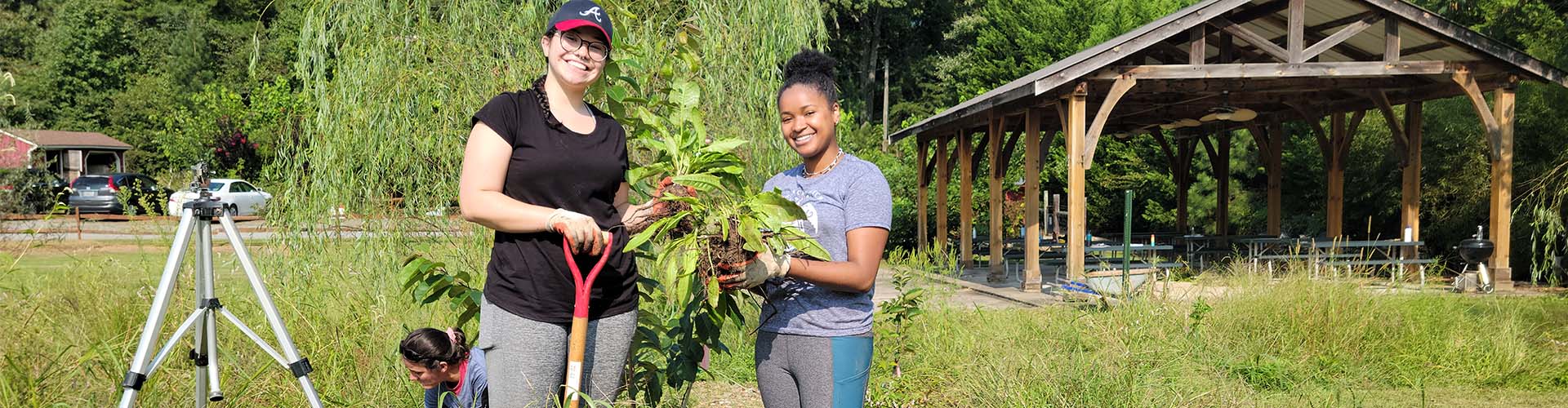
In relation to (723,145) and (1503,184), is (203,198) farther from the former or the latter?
(1503,184)

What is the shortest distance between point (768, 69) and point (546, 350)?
214 inches

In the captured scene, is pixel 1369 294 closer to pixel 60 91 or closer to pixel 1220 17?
pixel 1220 17

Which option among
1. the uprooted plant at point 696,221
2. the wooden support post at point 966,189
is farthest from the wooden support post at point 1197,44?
the uprooted plant at point 696,221

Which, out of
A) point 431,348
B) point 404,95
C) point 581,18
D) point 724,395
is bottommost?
point 724,395

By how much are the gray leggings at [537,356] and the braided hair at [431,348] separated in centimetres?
107

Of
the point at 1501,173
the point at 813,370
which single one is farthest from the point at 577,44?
the point at 1501,173

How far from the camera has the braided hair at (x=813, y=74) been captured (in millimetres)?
2307

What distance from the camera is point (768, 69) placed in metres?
7.40

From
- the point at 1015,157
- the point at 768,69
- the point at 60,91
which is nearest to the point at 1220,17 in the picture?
the point at 768,69

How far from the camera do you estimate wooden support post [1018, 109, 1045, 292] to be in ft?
37.0

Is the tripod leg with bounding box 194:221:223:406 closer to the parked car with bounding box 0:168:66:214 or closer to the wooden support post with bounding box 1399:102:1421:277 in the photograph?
the parked car with bounding box 0:168:66:214

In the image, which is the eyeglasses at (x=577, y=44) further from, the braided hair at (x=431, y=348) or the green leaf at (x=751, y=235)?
the braided hair at (x=431, y=348)

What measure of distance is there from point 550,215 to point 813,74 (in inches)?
28.5

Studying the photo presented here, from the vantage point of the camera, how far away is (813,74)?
232 cm
